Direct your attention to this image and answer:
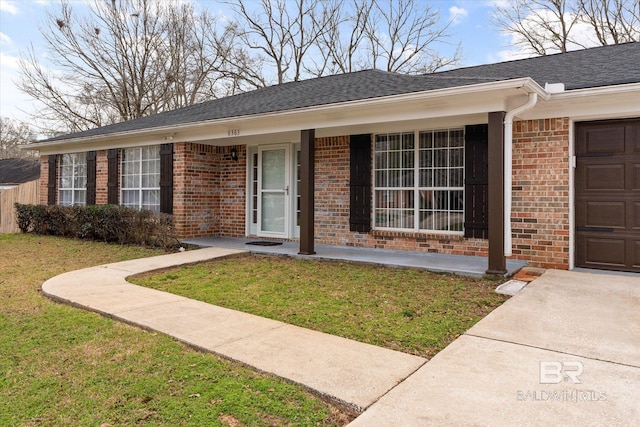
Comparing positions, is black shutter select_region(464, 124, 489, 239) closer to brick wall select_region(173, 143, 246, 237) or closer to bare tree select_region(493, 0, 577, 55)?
brick wall select_region(173, 143, 246, 237)

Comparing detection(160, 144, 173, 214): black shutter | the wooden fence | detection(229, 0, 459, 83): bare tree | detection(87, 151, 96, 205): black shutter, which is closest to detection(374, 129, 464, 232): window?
detection(160, 144, 173, 214): black shutter

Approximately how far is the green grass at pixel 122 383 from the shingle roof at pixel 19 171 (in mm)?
27404

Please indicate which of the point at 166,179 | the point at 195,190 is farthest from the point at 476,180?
the point at 166,179

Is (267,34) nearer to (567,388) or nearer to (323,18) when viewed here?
(323,18)

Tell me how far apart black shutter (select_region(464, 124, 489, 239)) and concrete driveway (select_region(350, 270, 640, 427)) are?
2.59 m

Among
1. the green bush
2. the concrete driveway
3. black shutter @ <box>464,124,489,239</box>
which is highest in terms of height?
black shutter @ <box>464,124,489,239</box>

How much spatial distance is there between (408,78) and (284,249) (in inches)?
150

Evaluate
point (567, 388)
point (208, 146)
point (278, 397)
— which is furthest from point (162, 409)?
point (208, 146)

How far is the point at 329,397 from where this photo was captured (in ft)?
8.00

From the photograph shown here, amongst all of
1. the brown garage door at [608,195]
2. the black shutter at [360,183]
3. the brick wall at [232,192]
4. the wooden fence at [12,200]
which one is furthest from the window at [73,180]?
the brown garage door at [608,195]

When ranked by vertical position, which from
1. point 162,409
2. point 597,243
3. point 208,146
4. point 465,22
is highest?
point 465,22

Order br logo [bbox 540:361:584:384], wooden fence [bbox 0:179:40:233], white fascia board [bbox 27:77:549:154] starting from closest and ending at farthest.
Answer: br logo [bbox 540:361:584:384] < white fascia board [bbox 27:77:549:154] < wooden fence [bbox 0:179:40:233]

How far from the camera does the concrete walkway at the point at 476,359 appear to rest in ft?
7.46

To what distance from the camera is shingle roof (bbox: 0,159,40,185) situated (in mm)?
26453
